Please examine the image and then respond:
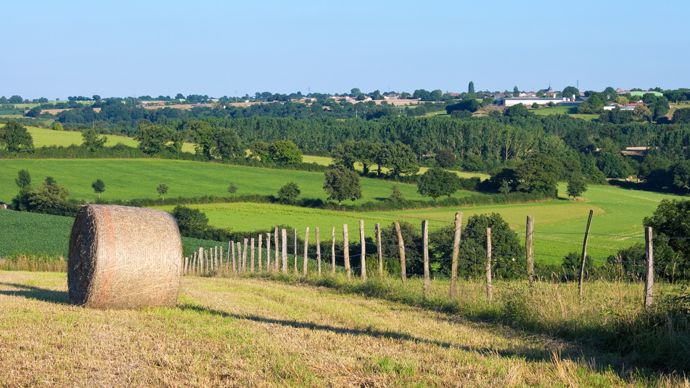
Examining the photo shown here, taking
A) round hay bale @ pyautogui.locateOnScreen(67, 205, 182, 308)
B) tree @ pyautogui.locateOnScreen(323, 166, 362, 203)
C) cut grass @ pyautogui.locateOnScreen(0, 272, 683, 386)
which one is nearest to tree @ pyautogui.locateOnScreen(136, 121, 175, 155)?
tree @ pyautogui.locateOnScreen(323, 166, 362, 203)

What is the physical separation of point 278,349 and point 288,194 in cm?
6783

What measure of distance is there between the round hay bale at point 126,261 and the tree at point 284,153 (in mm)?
90193

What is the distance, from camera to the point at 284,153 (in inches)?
4294

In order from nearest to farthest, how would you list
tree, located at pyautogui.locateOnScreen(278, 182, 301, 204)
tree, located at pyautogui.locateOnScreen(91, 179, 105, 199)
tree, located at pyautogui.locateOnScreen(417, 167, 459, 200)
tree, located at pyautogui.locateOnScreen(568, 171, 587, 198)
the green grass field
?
1. tree, located at pyautogui.locateOnScreen(278, 182, 301, 204)
2. tree, located at pyautogui.locateOnScreen(91, 179, 105, 199)
3. tree, located at pyautogui.locateOnScreen(417, 167, 459, 200)
4. tree, located at pyautogui.locateOnScreen(568, 171, 587, 198)
5. the green grass field

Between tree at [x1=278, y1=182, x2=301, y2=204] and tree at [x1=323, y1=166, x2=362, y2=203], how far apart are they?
2.59 metres

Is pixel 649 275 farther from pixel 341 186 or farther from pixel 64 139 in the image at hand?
pixel 64 139

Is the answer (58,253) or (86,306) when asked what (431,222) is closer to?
(58,253)

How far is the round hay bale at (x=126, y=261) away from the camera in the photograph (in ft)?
49.2

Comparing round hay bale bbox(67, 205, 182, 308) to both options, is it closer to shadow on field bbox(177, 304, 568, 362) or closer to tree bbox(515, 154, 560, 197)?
shadow on field bbox(177, 304, 568, 362)

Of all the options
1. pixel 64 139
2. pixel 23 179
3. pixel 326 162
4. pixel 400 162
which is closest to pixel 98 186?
pixel 23 179

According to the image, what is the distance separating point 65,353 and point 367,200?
229ft

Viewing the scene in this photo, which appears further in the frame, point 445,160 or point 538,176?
point 445,160

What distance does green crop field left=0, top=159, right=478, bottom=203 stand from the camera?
81.1 meters

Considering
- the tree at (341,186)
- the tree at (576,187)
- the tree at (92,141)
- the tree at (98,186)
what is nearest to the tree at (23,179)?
the tree at (98,186)
